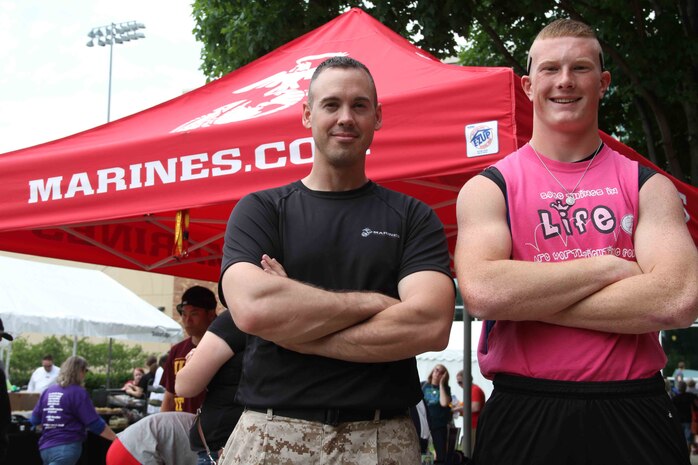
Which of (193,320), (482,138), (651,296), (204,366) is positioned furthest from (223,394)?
(651,296)

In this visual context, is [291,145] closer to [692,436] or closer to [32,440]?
[32,440]

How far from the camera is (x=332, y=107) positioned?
2.77 m

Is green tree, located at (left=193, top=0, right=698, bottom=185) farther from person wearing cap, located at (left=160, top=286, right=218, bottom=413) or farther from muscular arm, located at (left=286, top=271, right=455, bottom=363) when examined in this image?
muscular arm, located at (left=286, top=271, right=455, bottom=363)

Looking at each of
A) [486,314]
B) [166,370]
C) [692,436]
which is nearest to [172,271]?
[166,370]

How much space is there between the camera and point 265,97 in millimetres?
4504

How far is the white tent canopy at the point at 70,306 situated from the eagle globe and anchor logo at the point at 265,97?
34.6 ft

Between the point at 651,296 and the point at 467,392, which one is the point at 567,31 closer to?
the point at 651,296

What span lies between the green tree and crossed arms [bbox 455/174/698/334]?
717 cm

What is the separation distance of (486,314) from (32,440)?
8852mm

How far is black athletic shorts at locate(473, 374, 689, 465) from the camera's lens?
2.27 meters

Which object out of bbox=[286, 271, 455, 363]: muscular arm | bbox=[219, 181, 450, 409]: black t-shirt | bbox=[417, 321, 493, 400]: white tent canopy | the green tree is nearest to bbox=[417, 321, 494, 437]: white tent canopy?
bbox=[417, 321, 493, 400]: white tent canopy

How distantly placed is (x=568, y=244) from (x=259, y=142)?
79.7 inches

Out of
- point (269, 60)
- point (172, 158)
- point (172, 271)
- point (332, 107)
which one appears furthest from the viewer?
point (172, 271)

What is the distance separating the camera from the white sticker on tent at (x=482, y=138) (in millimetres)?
3666
